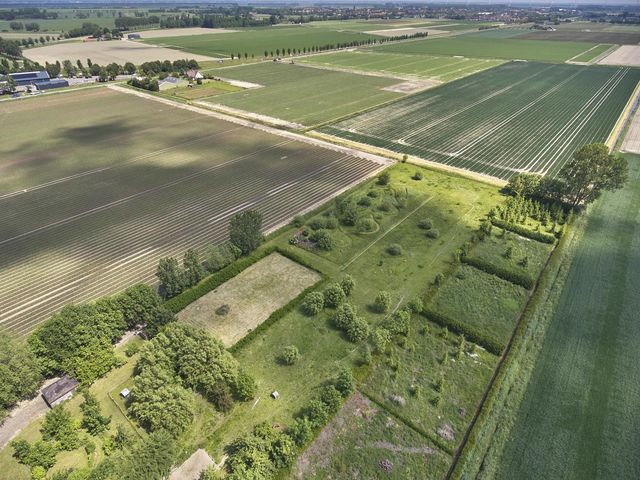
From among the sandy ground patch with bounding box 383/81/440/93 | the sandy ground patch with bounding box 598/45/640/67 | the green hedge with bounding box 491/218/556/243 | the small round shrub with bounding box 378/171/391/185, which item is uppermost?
the sandy ground patch with bounding box 598/45/640/67

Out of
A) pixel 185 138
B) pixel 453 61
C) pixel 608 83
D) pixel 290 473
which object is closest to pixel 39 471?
pixel 290 473

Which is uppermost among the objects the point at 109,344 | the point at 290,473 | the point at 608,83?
the point at 608,83

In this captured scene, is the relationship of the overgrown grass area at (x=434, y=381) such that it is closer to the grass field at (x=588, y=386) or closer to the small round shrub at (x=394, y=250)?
the grass field at (x=588, y=386)

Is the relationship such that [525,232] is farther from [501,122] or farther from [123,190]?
[123,190]

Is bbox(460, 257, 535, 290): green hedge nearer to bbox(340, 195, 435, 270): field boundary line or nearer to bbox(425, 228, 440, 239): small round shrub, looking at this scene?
bbox(425, 228, 440, 239): small round shrub

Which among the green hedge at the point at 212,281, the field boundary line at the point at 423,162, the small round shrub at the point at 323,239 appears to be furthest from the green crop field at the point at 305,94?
Answer: the green hedge at the point at 212,281

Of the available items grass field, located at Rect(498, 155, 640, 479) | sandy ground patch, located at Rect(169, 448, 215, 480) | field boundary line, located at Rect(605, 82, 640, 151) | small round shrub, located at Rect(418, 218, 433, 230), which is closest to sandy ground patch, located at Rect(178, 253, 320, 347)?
sandy ground patch, located at Rect(169, 448, 215, 480)

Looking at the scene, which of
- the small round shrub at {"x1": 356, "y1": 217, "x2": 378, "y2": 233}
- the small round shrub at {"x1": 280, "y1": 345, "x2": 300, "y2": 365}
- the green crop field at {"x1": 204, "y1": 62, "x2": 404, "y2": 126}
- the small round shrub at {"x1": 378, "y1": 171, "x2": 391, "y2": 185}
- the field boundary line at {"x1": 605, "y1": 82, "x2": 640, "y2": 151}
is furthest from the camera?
the green crop field at {"x1": 204, "y1": 62, "x2": 404, "y2": 126}

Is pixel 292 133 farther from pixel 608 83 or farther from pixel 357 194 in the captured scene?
pixel 608 83
